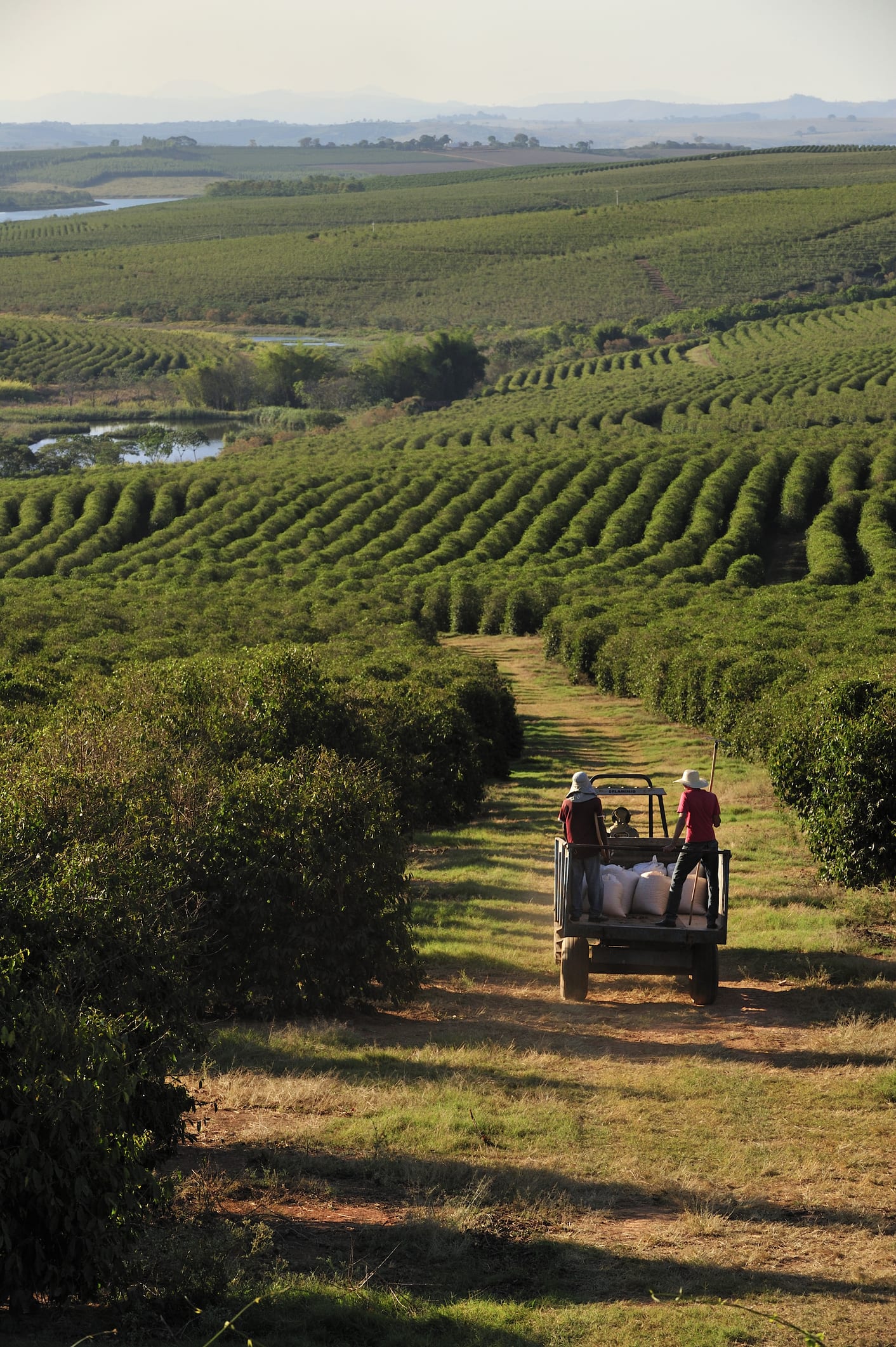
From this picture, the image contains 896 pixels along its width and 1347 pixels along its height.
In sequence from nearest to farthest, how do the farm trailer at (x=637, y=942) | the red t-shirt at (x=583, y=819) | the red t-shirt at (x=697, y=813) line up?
the farm trailer at (x=637, y=942) → the red t-shirt at (x=697, y=813) → the red t-shirt at (x=583, y=819)

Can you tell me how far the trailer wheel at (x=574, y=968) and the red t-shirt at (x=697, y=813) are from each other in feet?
4.75

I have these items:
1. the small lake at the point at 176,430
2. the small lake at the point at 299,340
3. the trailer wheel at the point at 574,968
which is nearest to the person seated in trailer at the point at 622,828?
the trailer wheel at the point at 574,968

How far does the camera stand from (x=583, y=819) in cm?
1276

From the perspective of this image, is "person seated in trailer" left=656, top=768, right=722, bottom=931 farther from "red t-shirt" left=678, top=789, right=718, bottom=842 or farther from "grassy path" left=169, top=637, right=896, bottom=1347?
"grassy path" left=169, top=637, right=896, bottom=1347

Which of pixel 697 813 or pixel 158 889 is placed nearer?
pixel 158 889

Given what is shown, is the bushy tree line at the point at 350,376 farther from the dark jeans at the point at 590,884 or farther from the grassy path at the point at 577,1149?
the dark jeans at the point at 590,884

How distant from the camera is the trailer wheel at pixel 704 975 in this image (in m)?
12.7

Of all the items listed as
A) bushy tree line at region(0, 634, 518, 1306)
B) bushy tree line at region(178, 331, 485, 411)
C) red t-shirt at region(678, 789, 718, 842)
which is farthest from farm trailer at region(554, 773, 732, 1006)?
bushy tree line at region(178, 331, 485, 411)

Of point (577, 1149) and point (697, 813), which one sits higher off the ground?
point (697, 813)

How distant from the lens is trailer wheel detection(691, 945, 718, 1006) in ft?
41.8

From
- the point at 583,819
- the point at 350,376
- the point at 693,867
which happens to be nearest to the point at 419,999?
the point at 583,819

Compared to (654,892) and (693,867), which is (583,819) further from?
(693,867)

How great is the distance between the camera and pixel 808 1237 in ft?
27.2

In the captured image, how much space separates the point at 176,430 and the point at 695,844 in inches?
5041
